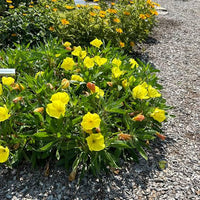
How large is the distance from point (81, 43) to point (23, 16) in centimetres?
116

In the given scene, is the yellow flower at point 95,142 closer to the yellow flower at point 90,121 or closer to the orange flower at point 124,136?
the yellow flower at point 90,121

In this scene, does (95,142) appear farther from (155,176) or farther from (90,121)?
(155,176)

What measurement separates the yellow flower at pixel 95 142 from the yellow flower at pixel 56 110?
12.1 inches

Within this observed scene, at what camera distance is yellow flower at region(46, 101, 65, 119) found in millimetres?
2035

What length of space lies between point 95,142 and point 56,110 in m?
0.42

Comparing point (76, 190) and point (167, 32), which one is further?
point (167, 32)

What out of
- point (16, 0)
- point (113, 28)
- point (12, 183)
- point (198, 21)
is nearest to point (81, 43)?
point (113, 28)

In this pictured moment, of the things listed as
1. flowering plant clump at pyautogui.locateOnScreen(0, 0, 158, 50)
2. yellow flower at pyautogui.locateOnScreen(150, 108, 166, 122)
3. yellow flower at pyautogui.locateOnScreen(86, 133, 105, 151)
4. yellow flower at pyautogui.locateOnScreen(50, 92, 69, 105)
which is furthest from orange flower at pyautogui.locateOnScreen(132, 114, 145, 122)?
flowering plant clump at pyautogui.locateOnScreen(0, 0, 158, 50)

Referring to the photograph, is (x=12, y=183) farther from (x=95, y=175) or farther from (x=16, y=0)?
(x=16, y=0)

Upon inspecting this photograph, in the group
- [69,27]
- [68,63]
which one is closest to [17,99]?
[68,63]

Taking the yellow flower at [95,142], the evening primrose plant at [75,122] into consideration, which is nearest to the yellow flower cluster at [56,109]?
the evening primrose plant at [75,122]

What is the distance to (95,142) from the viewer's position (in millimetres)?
2062

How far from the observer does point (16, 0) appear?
5.51 metres

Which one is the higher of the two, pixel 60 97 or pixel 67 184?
pixel 60 97
